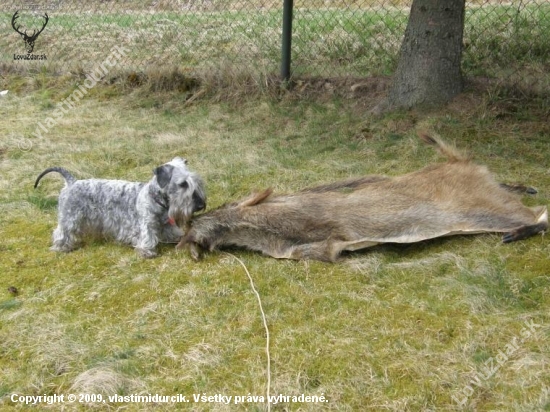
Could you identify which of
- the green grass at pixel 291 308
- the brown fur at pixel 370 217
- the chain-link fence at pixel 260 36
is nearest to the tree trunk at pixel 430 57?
the green grass at pixel 291 308

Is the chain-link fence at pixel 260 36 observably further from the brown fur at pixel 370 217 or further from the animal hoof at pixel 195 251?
the animal hoof at pixel 195 251

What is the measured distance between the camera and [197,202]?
425cm

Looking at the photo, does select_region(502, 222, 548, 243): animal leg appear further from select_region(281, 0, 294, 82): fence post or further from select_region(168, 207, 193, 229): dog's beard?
select_region(281, 0, 294, 82): fence post

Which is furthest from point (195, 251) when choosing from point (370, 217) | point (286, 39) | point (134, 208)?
point (286, 39)

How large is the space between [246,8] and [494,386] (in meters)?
7.60

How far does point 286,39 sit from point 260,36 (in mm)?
1337

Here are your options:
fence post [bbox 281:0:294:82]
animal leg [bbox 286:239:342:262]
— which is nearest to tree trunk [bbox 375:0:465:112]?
fence post [bbox 281:0:294:82]

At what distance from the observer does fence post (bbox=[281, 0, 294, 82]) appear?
758cm

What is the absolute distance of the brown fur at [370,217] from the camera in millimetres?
4008

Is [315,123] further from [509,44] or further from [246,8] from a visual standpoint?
[246,8]

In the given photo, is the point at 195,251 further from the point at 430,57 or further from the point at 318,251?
the point at 430,57

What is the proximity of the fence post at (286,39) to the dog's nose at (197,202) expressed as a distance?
383 centimetres

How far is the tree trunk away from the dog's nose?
10.1 feet

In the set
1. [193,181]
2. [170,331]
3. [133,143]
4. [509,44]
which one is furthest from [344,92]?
[170,331]
